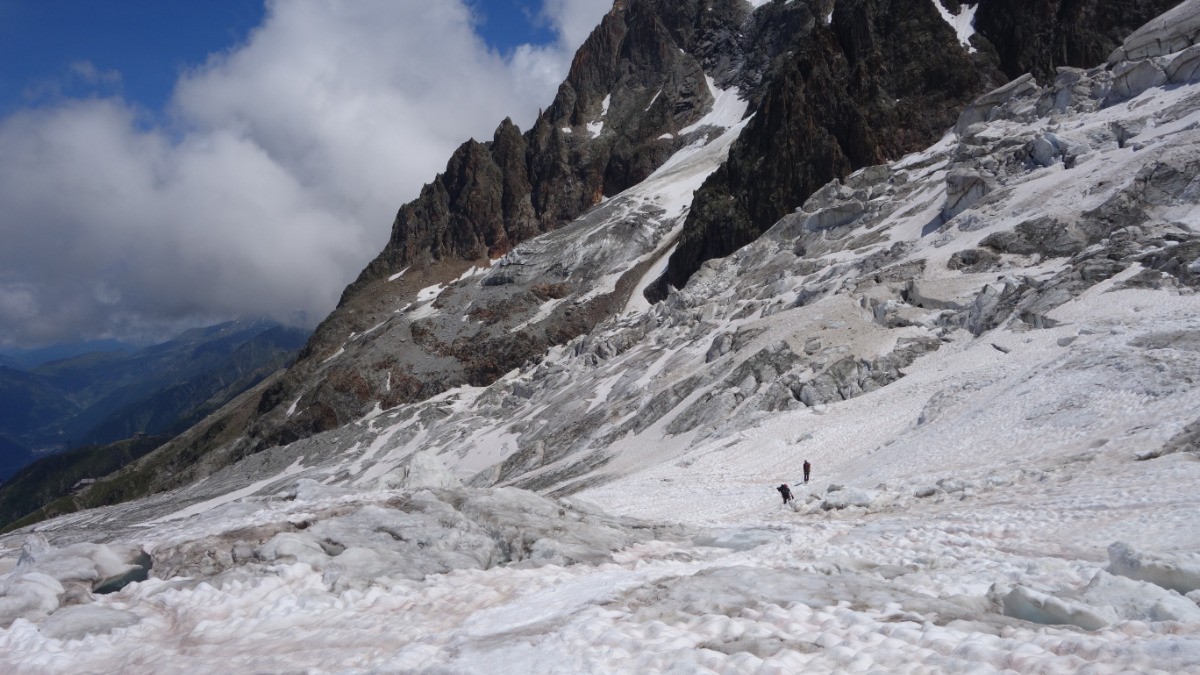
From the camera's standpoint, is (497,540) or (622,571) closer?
(622,571)

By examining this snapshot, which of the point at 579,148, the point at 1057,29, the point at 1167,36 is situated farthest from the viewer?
the point at 579,148

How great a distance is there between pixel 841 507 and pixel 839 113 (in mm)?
87428

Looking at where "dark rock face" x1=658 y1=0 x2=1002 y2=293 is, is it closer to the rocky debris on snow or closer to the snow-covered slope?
the rocky debris on snow

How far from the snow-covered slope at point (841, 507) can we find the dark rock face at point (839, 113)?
3190 cm

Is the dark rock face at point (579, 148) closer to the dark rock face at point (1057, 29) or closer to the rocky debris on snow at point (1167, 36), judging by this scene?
the dark rock face at point (1057, 29)

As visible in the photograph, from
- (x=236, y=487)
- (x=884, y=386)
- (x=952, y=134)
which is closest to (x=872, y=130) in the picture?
(x=952, y=134)

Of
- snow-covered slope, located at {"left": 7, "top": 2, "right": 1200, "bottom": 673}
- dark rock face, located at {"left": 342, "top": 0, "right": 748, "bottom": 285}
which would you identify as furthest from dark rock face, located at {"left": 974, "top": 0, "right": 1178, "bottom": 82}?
dark rock face, located at {"left": 342, "top": 0, "right": 748, "bottom": 285}

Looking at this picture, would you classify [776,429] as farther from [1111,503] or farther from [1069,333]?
[1111,503]

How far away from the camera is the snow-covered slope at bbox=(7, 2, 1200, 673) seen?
7.69 m

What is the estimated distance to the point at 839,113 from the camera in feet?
302

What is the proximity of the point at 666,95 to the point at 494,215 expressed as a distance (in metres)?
56.2

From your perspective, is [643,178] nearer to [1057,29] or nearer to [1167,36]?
→ [1057,29]

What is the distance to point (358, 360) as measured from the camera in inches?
4343

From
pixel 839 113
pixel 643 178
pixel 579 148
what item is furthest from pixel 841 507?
pixel 579 148
